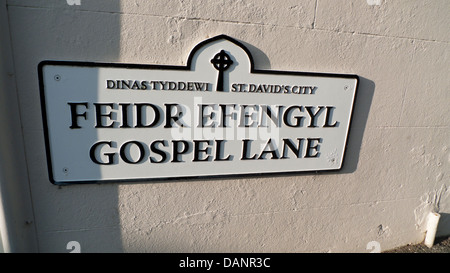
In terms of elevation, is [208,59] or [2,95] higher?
[208,59]

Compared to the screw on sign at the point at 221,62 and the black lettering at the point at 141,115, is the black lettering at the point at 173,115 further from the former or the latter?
the screw on sign at the point at 221,62

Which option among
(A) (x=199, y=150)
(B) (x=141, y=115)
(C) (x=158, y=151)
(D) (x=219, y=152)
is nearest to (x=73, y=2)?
(B) (x=141, y=115)

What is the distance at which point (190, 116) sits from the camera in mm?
1665

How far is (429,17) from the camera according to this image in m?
1.96

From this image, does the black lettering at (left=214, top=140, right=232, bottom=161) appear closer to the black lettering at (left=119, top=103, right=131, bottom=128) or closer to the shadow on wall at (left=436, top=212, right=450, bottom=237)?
the black lettering at (left=119, top=103, right=131, bottom=128)

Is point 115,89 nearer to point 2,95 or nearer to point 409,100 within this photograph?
point 2,95

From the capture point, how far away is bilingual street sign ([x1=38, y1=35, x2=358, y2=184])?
1.54 meters

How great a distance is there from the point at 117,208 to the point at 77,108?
2.38ft

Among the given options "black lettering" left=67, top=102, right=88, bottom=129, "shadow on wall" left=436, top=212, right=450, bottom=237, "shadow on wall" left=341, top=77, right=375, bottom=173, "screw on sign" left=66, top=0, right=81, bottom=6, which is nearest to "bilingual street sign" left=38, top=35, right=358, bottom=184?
"black lettering" left=67, top=102, right=88, bottom=129

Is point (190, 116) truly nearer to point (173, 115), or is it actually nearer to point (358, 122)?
point (173, 115)

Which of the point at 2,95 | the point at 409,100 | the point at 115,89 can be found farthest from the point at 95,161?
the point at 409,100

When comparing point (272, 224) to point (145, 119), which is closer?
point (145, 119)

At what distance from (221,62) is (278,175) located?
928mm
